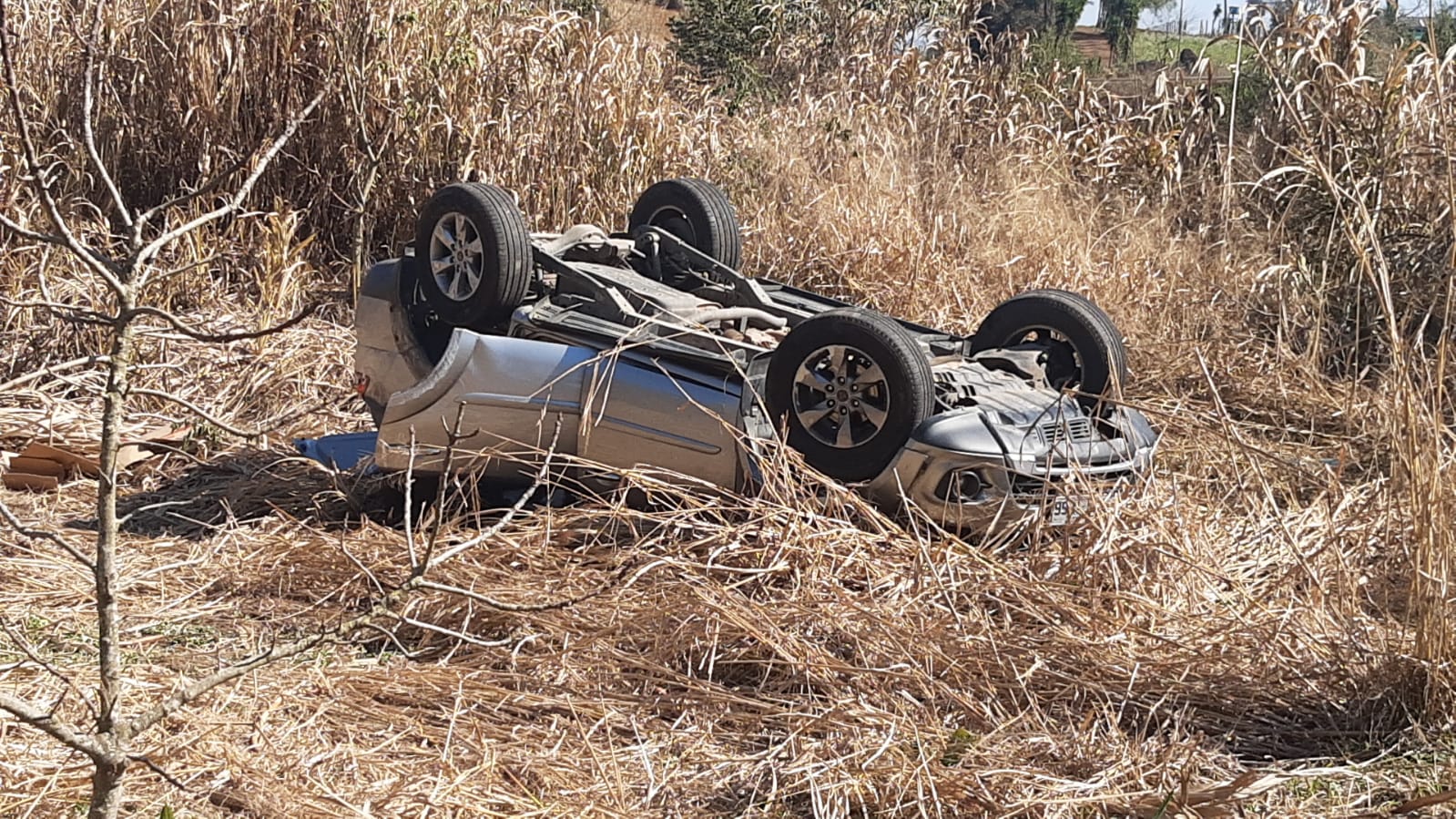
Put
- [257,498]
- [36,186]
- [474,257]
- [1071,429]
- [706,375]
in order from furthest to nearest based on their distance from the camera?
[257,498] → [474,257] → [706,375] → [1071,429] → [36,186]

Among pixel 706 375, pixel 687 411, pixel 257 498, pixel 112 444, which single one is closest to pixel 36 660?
pixel 112 444

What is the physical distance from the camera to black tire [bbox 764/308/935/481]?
16.5 feet

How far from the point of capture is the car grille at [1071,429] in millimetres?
5184

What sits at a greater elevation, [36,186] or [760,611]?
[36,186]

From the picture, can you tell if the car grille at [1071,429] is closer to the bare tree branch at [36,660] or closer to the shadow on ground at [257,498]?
the shadow on ground at [257,498]

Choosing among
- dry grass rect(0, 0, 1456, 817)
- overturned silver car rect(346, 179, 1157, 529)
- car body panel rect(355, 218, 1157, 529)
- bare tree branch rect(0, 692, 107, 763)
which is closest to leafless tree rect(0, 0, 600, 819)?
bare tree branch rect(0, 692, 107, 763)

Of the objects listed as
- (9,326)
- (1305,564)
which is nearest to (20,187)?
(9,326)

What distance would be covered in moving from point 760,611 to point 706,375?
1.32 m

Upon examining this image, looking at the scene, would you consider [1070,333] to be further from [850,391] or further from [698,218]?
[698,218]

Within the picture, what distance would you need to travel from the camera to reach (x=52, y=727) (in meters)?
2.33

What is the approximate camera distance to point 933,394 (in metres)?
5.10

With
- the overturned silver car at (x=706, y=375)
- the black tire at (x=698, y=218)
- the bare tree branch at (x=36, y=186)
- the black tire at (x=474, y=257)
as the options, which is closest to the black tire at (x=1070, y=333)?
the overturned silver car at (x=706, y=375)

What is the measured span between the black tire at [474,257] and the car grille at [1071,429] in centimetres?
219

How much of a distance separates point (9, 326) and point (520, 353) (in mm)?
3989
